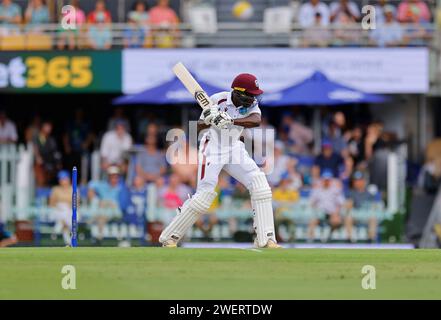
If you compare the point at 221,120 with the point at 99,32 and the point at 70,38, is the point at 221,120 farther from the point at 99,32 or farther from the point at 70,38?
the point at 70,38

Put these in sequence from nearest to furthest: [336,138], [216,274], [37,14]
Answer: [216,274] < [336,138] < [37,14]

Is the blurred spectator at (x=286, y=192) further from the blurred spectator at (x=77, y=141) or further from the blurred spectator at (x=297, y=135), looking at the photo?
the blurred spectator at (x=77, y=141)

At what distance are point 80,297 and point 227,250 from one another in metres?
2.37

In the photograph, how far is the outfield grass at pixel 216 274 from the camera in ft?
35.3

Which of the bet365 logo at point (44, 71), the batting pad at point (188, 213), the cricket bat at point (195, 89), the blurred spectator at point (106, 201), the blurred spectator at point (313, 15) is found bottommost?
the blurred spectator at point (106, 201)

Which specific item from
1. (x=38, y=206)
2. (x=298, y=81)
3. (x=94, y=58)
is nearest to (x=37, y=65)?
(x=94, y=58)

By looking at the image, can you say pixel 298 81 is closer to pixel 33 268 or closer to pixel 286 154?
pixel 286 154

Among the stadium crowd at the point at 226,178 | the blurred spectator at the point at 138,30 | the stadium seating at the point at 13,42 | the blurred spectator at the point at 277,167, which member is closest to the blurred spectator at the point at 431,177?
the stadium crowd at the point at 226,178

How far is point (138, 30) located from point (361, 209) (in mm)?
5598

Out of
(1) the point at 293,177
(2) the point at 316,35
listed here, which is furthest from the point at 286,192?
(2) the point at 316,35

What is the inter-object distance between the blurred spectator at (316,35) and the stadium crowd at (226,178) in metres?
1.40

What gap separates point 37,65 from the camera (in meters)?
24.9

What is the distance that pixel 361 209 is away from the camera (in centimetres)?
2245

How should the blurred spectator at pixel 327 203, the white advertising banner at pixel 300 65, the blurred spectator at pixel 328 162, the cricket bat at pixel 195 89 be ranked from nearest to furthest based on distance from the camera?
1. the cricket bat at pixel 195 89
2. the blurred spectator at pixel 327 203
3. the blurred spectator at pixel 328 162
4. the white advertising banner at pixel 300 65
